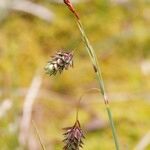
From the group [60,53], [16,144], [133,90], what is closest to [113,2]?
[133,90]

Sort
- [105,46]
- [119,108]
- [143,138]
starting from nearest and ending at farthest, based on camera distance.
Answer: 1. [143,138]
2. [119,108]
3. [105,46]

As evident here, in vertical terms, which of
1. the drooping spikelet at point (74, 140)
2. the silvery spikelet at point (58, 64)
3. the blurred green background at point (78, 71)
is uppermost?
the blurred green background at point (78, 71)

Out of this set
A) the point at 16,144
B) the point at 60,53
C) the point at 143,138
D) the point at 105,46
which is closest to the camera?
the point at 60,53

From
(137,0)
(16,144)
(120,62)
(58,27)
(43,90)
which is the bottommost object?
(16,144)

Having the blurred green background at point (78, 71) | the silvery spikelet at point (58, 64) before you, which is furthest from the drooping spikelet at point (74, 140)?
the blurred green background at point (78, 71)

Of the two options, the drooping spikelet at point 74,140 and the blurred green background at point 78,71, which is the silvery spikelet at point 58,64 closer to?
the drooping spikelet at point 74,140

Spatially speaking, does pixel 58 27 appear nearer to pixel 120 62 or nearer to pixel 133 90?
pixel 120 62
